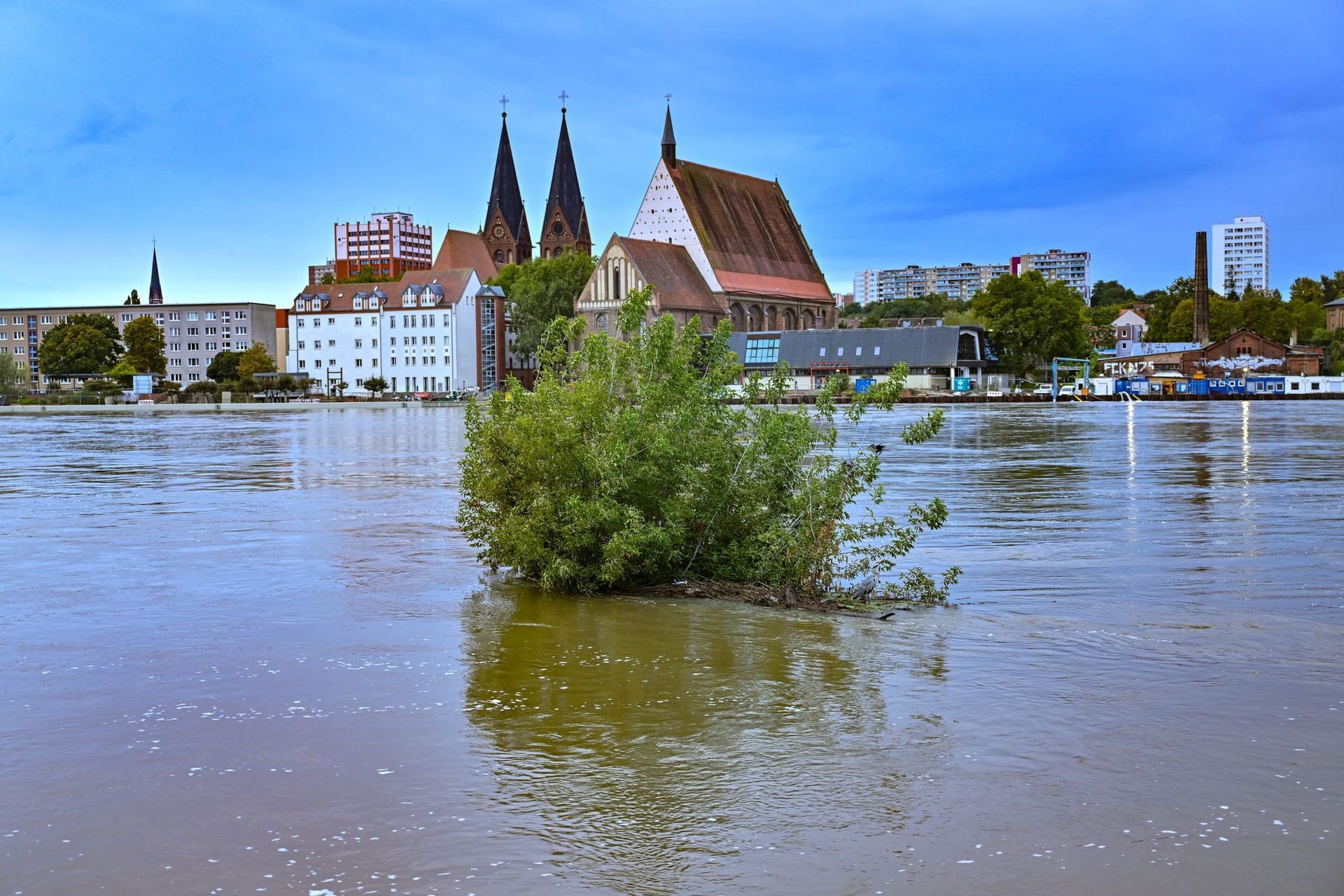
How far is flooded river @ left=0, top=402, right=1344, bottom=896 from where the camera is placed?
5.97m

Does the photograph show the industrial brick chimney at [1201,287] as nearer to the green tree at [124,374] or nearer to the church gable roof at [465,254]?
the church gable roof at [465,254]

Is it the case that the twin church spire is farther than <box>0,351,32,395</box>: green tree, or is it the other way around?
the twin church spire

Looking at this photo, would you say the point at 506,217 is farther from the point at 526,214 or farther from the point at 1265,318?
the point at 1265,318

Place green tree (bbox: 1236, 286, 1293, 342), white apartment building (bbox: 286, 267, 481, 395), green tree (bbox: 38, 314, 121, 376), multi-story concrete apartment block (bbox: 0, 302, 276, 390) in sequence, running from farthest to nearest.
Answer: multi-story concrete apartment block (bbox: 0, 302, 276, 390), green tree (bbox: 1236, 286, 1293, 342), white apartment building (bbox: 286, 267, 481, 395), green tree (bbox: 38, 314, 121, 376)

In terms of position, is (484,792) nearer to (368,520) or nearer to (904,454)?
(368,520)

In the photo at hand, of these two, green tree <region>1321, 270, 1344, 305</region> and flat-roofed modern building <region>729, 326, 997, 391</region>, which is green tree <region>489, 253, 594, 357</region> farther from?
green tree <region>1321, 270, 1344, 305</region>

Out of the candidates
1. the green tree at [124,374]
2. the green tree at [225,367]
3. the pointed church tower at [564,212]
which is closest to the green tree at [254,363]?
the green tree at [225,367]

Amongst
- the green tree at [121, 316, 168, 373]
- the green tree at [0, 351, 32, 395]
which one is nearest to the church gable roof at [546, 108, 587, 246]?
the green tree at [121, 316, 168, 373]

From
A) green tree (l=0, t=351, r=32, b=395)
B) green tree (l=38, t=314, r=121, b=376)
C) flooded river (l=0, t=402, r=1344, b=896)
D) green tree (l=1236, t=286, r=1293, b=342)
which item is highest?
green tree (l=1236, t=286, r=1293, b=342)

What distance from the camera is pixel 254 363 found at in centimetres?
12194

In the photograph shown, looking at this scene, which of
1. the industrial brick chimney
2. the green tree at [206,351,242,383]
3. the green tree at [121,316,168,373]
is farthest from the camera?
the industrial brick chimney

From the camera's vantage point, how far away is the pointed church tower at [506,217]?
474 feet

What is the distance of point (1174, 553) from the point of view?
15.9m

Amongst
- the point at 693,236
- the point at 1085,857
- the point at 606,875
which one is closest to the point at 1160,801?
the point at 1085,857
